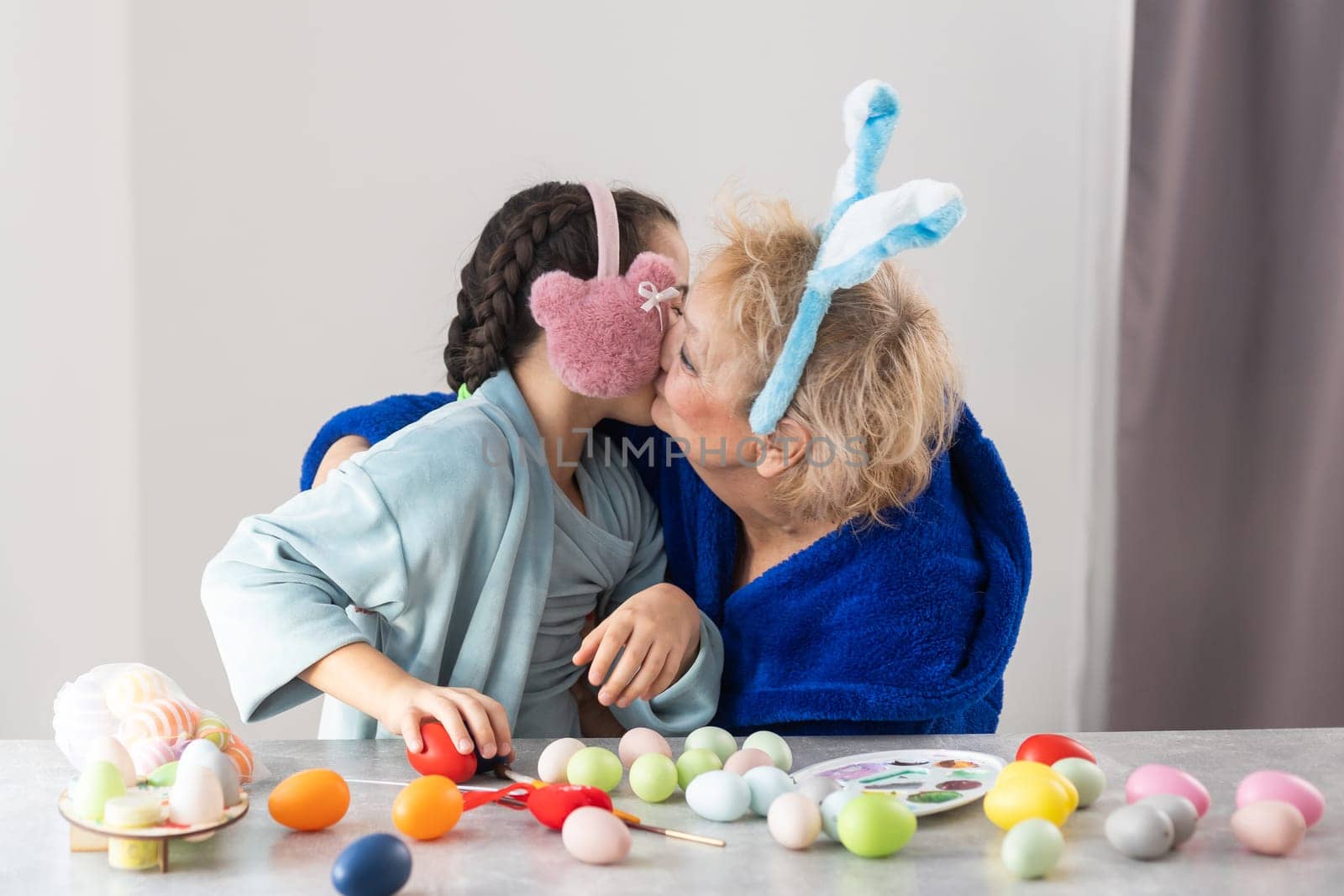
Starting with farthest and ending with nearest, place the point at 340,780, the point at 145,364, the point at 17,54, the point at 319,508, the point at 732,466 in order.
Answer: the point at 145,364
the point at 17,54
the point at 732,466
the point at 319,508
the point at 340,780

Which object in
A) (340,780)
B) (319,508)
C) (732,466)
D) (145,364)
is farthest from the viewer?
(145,364)

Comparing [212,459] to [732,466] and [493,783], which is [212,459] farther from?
[493,783]

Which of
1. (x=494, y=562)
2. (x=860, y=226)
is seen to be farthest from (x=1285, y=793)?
(x=494, y=562)

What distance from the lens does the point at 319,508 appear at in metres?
0.95

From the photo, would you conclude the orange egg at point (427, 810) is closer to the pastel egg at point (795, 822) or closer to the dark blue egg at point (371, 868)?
the dark blue egg at point (371, 868)

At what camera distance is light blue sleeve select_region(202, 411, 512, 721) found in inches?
35.1

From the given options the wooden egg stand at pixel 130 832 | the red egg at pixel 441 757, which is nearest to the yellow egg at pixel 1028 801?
the red egg at pixel 441 757

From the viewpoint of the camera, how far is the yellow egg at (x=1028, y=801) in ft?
2.34

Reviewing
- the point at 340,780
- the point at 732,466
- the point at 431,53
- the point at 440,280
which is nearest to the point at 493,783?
the point at 340,780

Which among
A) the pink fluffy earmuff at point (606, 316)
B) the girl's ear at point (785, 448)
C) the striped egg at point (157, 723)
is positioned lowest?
the striped egg at point (157, 723)

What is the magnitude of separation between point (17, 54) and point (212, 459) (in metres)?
0.62

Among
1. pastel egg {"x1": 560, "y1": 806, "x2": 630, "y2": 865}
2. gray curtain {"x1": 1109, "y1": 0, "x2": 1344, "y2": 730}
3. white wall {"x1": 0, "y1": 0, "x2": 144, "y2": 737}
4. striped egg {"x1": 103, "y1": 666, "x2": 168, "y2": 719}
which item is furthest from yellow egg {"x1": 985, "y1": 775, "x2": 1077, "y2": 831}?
white wall {"x1": 0, "y1": 0, "x2": 144, "y2": 737}

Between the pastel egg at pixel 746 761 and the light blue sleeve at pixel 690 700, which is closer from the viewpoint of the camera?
the pastel egg at pixel 746 761

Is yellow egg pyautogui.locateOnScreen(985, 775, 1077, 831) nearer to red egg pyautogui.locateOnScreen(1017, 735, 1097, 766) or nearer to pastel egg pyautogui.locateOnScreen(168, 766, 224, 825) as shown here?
red egg pyautogui.locateOnScreen(1017, 735, 1097, 766)
